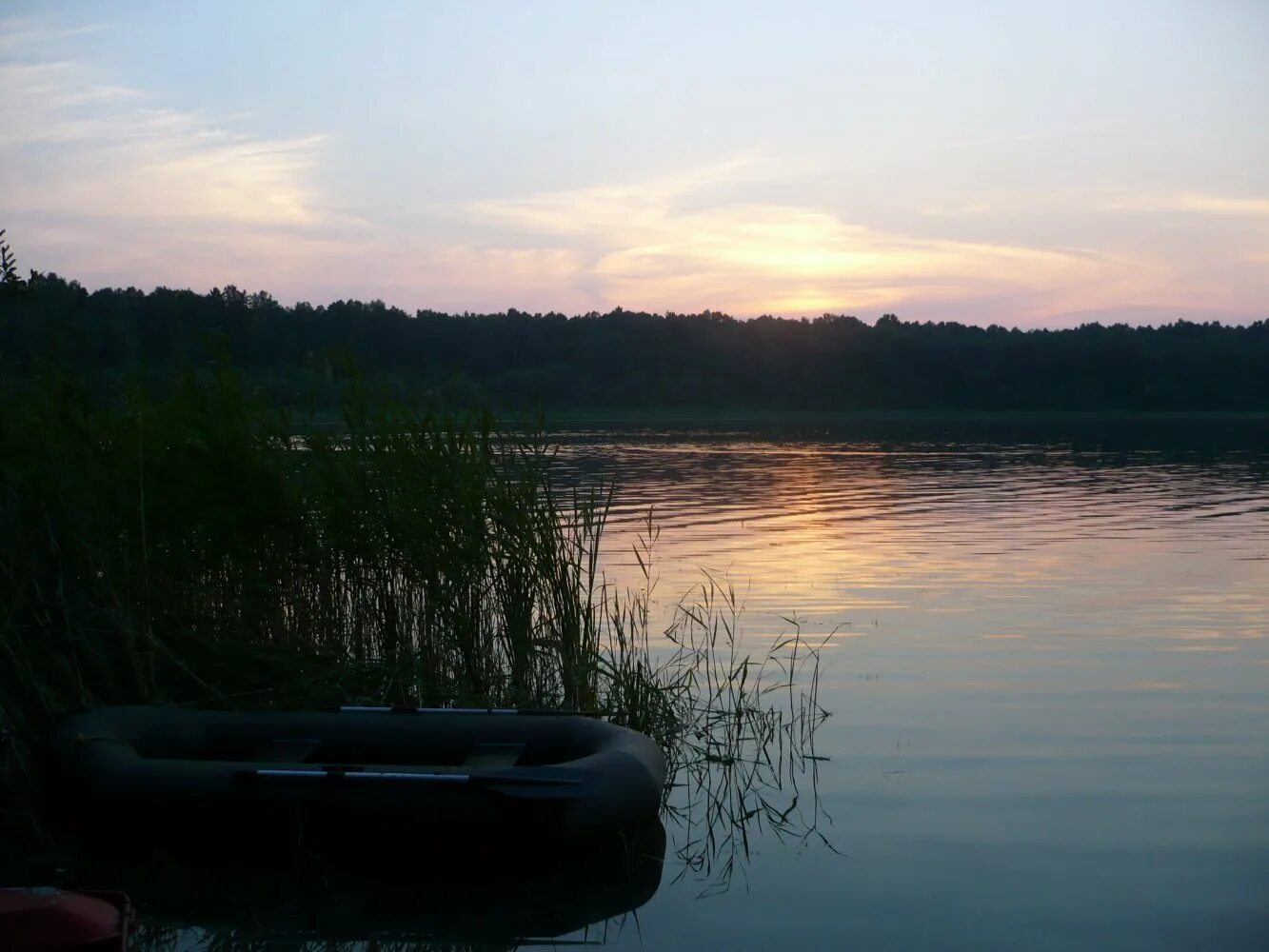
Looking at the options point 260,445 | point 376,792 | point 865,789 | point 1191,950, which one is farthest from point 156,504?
point 1191,950

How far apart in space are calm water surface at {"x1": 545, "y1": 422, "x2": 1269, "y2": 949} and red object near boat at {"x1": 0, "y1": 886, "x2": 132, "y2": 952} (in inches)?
96.0

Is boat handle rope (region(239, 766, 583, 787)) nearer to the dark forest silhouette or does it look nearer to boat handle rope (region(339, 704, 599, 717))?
boat handle rope (region(339, 704, 599, 717))

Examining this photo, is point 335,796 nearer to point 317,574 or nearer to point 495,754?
point 495,754

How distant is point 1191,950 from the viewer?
5047 mm

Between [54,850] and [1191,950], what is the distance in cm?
487

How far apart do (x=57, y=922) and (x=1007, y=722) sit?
6.31m

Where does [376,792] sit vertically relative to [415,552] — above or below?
below

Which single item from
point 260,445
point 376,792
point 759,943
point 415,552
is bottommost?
point 759,943

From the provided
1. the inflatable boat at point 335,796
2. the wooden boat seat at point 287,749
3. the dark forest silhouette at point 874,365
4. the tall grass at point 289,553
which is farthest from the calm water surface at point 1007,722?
the dark forest silhouette at point 874,365

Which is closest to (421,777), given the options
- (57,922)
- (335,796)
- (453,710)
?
(335,796)

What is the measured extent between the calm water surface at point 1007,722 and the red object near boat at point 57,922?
96.0 inches

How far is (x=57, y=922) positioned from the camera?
10.6 feet

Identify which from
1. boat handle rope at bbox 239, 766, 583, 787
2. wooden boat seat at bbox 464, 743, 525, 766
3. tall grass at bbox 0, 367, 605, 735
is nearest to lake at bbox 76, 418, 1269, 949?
boat handle rope at bbox 239, 766, 583, 787

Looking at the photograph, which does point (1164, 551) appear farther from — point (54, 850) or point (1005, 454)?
point (1005, 454)
